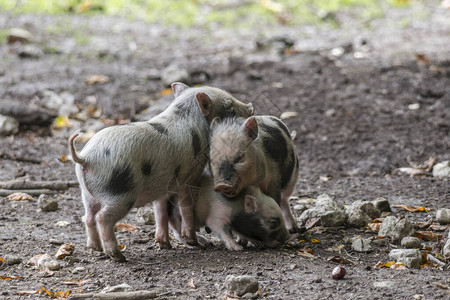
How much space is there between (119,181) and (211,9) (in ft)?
34.5

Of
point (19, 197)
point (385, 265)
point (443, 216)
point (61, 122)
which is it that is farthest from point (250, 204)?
point (61, 122)

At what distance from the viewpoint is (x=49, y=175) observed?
6898 mm

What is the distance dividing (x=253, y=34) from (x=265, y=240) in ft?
27.3

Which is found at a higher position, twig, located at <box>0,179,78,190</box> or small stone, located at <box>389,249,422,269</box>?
small stone, located at <box>389,249,422,269</box>

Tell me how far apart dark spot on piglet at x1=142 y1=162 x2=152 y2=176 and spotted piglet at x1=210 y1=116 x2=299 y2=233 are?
0.45 metres

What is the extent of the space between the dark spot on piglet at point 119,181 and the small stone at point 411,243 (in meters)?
1.97

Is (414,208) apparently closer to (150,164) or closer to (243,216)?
(243,216)

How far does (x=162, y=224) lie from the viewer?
201 inches

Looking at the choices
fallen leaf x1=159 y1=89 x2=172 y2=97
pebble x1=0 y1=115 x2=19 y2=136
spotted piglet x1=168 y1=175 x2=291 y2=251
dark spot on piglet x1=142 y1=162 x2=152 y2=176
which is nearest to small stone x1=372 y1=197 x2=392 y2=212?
spotted piglet x1=168 y1=175 x2=291 y2=251

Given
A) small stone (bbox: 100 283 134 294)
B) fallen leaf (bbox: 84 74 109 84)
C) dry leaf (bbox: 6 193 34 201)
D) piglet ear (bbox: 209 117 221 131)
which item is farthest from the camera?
fallen leaf (bbox: 84 74 109 84)

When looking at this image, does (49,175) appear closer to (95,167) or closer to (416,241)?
(95,167)

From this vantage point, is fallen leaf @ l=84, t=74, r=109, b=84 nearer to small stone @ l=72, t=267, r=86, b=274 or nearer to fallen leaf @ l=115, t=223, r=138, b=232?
fallen leaf @ l=115, t=223, r=138, b=232

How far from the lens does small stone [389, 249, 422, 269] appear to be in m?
4.38

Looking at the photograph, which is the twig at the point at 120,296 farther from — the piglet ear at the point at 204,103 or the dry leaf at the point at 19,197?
the dry leaf at the point at 19,197
